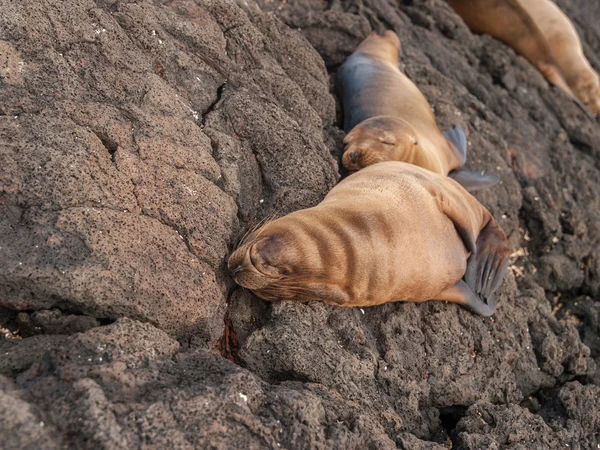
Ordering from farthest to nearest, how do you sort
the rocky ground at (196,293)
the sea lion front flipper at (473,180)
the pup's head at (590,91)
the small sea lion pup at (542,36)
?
the pup's head at (590,91)
the small sea lion pup at (542,36)
the sea lion front flipper at (473,180)
the rocky ground at (196,293)

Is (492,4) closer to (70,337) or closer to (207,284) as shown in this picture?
(207,284)

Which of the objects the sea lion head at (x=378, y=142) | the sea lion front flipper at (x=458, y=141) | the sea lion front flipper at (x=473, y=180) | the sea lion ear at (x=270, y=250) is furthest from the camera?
the sea lion front flipper at (x=458, y=141)

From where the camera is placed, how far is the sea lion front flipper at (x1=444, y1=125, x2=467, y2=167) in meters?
4.67

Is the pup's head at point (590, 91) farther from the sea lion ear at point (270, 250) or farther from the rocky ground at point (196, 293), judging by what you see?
the sea lion ear at point (270, 250)

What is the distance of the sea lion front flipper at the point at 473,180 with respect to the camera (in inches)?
173

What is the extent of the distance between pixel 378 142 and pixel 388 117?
0.38 m

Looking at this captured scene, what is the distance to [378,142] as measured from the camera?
12.9 ft

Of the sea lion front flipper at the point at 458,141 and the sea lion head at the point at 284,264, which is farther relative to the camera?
the sea lion front flipper at the point at 458,141

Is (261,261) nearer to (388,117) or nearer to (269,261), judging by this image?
(269,261)

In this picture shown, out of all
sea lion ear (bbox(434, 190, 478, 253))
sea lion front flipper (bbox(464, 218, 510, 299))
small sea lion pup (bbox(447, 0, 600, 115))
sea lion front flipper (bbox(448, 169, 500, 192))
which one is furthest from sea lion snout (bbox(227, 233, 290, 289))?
small sea lion pup (bbox(447, 0, 600, 115))

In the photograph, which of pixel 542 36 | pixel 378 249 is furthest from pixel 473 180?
pixel 542 36

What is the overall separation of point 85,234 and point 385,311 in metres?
1.58

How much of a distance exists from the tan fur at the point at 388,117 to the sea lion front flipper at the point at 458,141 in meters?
0.04

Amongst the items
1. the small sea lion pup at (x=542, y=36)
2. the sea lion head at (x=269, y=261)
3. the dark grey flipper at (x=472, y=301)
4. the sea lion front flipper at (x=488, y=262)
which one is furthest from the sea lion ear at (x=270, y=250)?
the small sea lion pup at (x=542, y=36)
